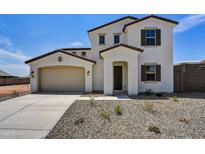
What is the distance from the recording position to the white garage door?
52.5 ft

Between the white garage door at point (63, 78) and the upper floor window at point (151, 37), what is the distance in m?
6.97

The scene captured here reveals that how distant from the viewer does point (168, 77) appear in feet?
45.8

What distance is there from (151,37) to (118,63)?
390cm

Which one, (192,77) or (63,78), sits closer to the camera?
(192,77)

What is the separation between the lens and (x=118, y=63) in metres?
14.6

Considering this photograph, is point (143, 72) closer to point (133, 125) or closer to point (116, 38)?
point (116, 38)

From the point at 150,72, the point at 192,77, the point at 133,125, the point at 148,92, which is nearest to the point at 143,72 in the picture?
the point at 150,72

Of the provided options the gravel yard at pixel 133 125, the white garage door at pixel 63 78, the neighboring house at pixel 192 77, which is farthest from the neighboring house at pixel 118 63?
the gravel yard at pixel 133 125

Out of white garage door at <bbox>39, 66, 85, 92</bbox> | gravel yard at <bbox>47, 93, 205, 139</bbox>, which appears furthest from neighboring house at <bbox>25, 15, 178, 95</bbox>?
gravel yard at <bbox>47, 93, 205, 139</bbox>

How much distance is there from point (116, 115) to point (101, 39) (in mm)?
11224

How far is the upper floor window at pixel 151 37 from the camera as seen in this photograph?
13812 mm

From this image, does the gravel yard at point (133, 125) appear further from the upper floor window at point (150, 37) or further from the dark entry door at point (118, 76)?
the upper floor window at point (150, 37)

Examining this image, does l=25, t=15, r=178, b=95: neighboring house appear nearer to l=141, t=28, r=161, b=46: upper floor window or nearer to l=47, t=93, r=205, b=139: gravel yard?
l=141, t=28, r=161, b=46: upper floor window
